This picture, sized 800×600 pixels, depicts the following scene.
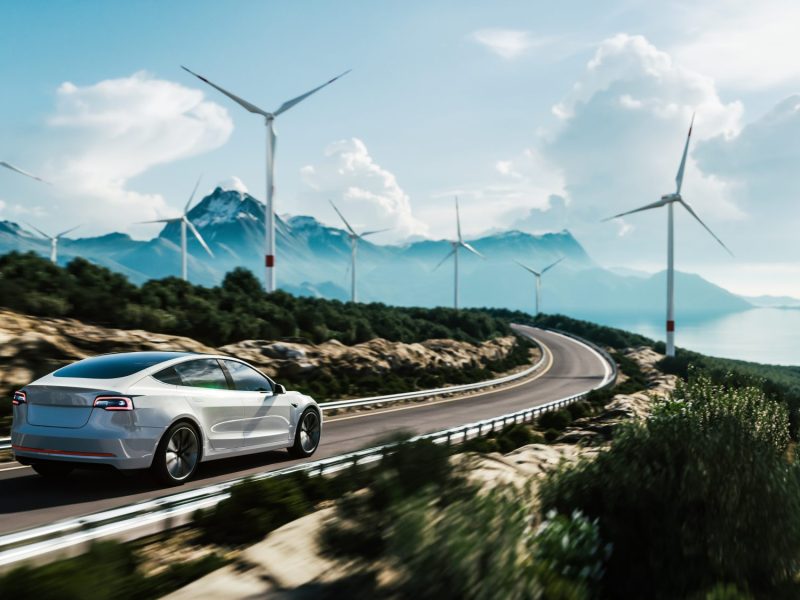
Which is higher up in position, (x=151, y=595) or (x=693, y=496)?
(x=693, y=496)

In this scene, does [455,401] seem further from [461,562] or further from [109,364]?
[461,562]

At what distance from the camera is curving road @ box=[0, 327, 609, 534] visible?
749 centimetres

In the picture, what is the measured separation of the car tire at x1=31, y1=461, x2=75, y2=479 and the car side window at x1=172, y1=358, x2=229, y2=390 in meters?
1.54

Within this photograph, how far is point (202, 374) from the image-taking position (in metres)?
9.30

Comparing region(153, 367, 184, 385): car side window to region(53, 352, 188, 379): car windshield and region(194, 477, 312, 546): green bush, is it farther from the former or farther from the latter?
region(194, 477, 312, 546): green bush

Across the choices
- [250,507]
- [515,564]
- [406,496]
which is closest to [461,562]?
[515,564]

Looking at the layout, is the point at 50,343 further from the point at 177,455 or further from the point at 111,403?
the point at 111,403

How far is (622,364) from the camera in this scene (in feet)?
183

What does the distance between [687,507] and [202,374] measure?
6005mm

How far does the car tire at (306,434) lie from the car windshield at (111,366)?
2.80m

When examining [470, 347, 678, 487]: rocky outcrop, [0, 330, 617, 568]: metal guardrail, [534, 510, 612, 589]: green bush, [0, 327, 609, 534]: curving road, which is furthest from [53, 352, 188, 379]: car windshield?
[534, 510, 612, 589]: green bush

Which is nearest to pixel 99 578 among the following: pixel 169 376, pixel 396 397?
pixel 169 376

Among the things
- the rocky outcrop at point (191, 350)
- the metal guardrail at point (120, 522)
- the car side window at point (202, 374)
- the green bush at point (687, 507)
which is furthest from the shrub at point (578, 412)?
the green bush at point (687, 507)

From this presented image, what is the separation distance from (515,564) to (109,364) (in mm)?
6051
